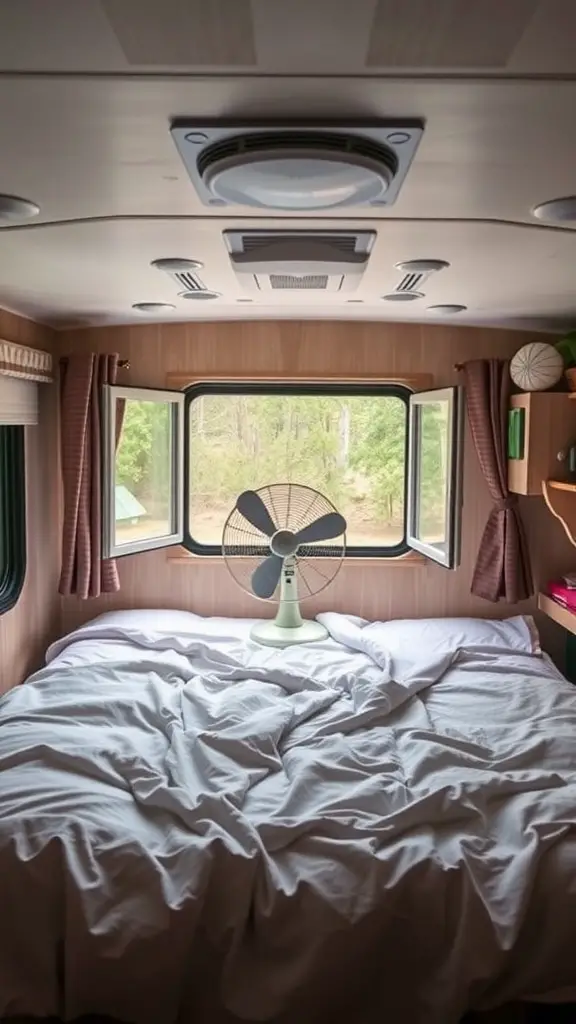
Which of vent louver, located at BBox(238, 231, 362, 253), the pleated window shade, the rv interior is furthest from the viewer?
the pleated window shade

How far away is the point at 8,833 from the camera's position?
70.2 inches

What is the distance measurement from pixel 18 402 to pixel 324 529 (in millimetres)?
1373

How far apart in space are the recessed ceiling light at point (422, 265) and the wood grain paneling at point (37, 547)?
1641 mm

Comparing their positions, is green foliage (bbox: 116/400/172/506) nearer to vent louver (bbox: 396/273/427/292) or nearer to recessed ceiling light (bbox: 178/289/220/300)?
recessed ceiling light (bbox: 178/289/220/300)

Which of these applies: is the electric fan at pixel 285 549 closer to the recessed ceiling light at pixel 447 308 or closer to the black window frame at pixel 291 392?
the black window frame at pixel 291 392

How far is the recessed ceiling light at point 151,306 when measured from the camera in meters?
3.26

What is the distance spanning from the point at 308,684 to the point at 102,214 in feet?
5.45

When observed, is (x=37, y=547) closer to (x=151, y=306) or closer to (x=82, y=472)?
(x=82, y=472)

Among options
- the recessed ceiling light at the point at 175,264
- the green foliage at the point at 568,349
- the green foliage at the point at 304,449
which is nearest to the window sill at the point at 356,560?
the green foliage at the point at 304,449

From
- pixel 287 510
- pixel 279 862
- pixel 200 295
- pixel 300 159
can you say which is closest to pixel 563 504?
pixel 287 510

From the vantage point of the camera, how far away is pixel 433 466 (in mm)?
3859

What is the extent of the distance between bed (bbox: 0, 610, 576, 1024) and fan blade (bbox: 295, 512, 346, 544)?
1.08 m

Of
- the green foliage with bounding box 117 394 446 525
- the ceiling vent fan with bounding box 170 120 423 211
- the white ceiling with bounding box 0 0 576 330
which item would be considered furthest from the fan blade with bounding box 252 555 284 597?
the ceiling vent fan with bounding box 170 120 423 211

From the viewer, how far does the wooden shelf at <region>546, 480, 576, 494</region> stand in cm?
321
